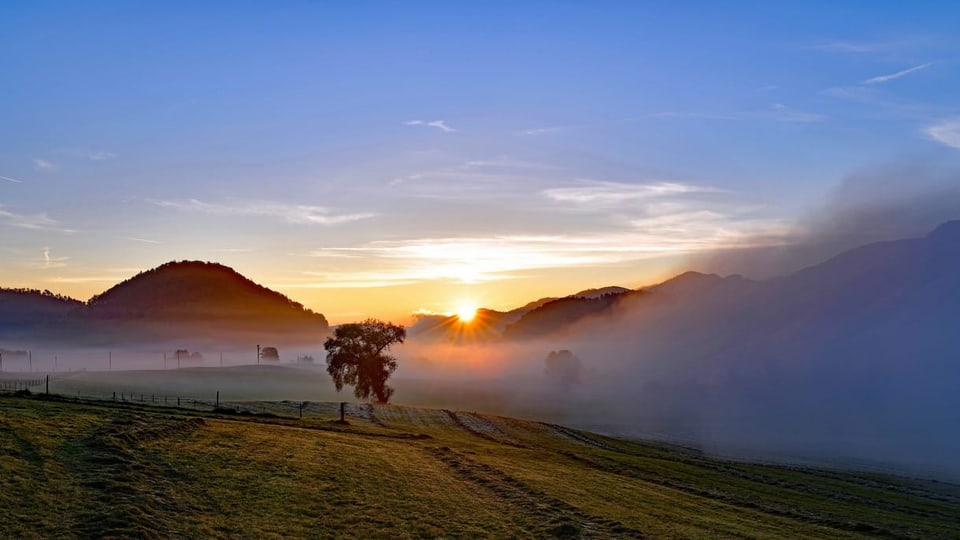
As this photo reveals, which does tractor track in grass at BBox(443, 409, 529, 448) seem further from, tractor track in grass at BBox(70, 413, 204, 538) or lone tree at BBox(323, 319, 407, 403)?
tractor track in grass at BBox(70, 413, 204, 538)

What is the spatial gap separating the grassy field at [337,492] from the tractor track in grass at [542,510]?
14 centimetres

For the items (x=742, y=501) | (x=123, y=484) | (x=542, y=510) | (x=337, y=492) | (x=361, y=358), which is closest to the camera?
(x=123, y=484)

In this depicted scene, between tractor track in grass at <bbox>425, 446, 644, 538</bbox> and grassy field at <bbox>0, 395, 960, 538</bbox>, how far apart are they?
14 cm

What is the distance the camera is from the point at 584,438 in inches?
4628

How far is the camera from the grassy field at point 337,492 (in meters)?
31.3

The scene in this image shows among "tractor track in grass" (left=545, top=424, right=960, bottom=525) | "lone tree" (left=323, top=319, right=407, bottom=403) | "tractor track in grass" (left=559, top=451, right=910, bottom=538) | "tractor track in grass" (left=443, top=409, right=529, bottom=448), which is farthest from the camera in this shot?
"lone tree" (left=323, top=319, right=407, bottom=403)

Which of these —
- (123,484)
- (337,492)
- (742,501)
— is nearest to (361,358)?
(742,501)

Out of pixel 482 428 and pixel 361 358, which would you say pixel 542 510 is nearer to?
pixel 482 428

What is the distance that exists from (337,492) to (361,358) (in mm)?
108910

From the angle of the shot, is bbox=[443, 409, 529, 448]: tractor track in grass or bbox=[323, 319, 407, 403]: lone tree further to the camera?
bbox=[323, 319, 407, 403]: lone tree

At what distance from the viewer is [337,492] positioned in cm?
3909

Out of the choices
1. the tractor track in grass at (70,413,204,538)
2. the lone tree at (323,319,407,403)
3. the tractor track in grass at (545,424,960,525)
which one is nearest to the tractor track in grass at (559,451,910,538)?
the tractor track in grass at (545,424,960,525)

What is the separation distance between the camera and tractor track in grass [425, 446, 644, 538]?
1409 inches

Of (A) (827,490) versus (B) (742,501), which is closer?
(B) (742,501)
